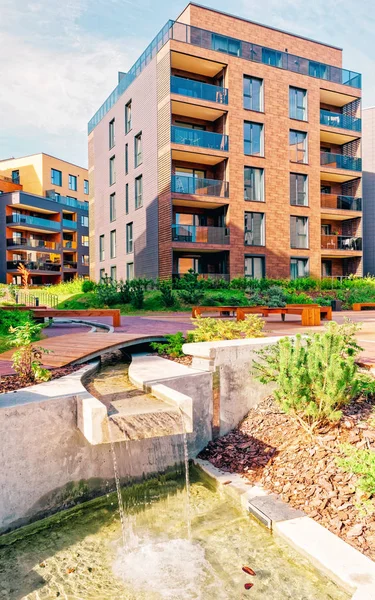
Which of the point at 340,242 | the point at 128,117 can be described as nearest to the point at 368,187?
the point at 340,242

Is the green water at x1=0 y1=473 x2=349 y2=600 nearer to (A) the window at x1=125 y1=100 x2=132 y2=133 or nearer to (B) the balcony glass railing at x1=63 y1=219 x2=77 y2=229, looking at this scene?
(A) the window at x1=125 y1=100 x2=132 y2=133

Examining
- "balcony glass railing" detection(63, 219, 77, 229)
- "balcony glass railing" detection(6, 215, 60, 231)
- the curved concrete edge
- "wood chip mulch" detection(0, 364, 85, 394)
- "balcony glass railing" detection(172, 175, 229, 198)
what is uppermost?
"balcony glass railing" detection(63, 219, 77, 229)

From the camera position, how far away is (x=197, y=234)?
2267cm

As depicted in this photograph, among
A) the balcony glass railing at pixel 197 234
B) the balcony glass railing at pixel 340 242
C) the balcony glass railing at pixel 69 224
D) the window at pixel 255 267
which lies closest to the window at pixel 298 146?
the balcony glass railing at pixel 340 242

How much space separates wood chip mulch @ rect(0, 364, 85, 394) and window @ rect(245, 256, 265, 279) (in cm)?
2013

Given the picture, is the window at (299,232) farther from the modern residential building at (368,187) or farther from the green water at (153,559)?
the green water at (153,559)

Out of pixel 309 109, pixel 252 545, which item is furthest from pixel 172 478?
pixel 309 109

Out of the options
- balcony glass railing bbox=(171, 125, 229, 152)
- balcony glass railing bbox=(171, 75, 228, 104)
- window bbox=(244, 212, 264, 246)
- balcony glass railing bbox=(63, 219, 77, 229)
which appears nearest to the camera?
balcony glass railing bbox=(171, 125, 229, 152)

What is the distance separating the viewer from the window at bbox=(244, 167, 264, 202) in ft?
80.5

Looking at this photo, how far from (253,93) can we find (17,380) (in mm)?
25360

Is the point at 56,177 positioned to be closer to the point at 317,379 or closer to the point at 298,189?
the point at 298,189

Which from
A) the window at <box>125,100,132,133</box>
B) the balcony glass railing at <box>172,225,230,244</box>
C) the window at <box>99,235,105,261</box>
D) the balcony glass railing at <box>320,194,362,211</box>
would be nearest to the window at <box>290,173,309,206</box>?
the balcony glass railing at <box>320,194,362,211</box>

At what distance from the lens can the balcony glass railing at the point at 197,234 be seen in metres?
22.3

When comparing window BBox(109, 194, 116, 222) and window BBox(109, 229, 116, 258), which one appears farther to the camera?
window BBox(109, 229, 116, 258)
